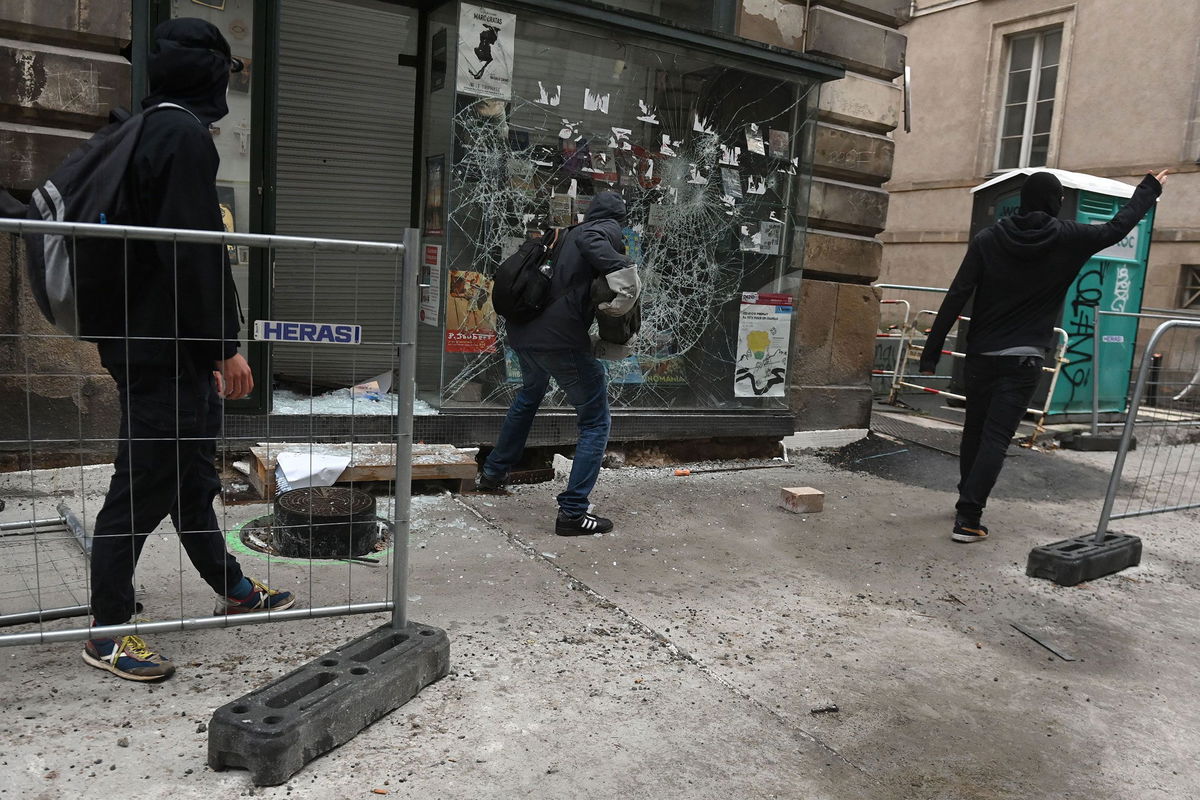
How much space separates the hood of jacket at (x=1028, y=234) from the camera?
17.3ft

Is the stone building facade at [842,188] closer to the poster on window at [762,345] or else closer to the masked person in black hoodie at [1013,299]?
the poster on window at [762,345]

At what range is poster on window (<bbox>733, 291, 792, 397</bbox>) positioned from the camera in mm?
7156

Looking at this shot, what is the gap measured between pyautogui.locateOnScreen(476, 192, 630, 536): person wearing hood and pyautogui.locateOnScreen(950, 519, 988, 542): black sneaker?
82.0 inches

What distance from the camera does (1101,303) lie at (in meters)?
9.18

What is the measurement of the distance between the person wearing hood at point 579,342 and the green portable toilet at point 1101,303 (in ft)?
19.1

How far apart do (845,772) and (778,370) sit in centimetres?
474

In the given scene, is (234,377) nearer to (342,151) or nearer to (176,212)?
(176,212)

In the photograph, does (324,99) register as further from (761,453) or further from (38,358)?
(761,453)

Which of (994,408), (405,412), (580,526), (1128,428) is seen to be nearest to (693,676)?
(405,412)

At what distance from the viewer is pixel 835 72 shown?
23.0ft

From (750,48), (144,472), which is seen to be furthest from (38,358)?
(750,48)

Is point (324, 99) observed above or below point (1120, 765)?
above

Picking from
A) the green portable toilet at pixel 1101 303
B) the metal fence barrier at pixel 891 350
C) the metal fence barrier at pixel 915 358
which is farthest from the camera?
the metal fence barrier at pixel 891 350

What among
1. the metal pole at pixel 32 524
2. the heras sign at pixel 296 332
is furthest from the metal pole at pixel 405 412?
the metal pole at pixel 32 524
